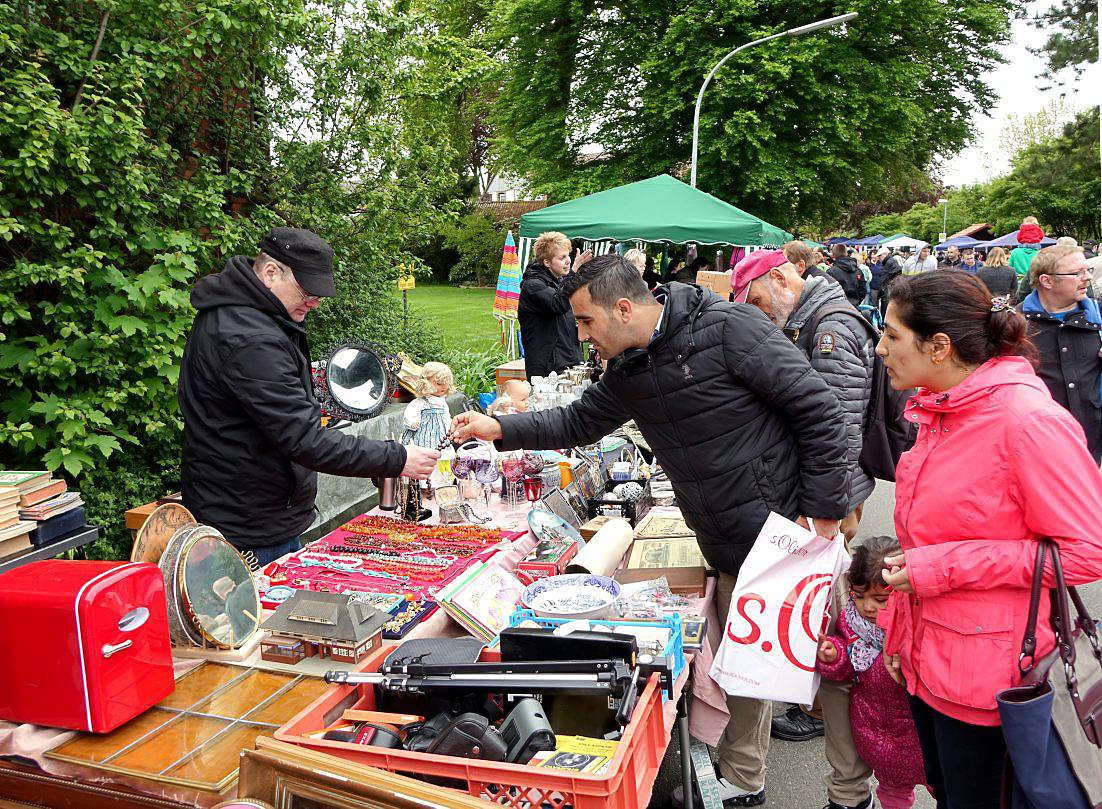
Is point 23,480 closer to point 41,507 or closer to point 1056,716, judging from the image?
point 41,507

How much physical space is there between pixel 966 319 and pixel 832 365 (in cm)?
160

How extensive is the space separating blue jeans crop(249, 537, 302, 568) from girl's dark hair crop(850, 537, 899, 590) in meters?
2.19

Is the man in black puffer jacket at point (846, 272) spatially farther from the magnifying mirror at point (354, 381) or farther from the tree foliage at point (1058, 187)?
the tree foliage at point (1058, 187)

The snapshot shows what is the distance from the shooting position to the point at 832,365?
3.62 metres

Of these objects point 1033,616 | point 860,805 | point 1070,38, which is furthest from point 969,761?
point 1070,38

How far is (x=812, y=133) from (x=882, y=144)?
5.57 feet

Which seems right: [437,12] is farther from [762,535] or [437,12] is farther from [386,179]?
[762,535]

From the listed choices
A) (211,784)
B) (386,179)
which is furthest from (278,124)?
(211,784)

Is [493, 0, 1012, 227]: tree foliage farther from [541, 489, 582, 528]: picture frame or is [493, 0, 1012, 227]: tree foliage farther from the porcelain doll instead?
[541, 489, 582, 528]: picture frame

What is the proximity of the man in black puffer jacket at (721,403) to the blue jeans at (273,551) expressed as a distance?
1.49 metres

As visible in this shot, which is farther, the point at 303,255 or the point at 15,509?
the point at 303,255

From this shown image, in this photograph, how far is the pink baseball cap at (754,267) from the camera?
4039mm

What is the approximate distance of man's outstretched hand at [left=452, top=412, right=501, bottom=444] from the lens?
305 cm

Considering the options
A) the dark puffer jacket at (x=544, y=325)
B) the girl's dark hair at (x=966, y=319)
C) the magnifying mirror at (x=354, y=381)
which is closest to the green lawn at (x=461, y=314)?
the dark puffer jacket at (x=544, y=325)
